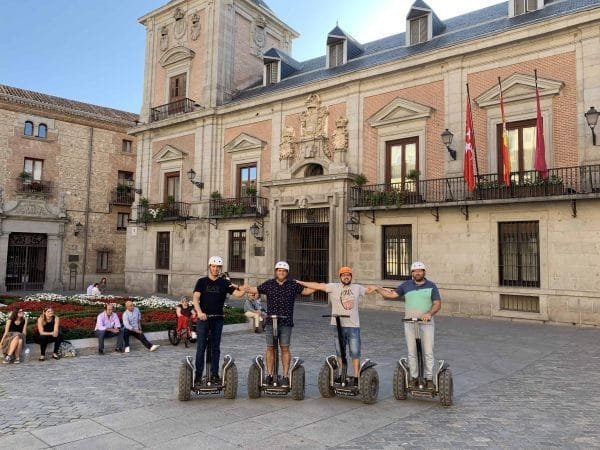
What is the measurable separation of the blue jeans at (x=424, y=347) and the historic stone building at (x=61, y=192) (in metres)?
26.2

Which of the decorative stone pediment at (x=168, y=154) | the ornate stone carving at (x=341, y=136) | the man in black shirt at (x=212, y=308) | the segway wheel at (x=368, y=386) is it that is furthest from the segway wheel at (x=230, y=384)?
the decorative stone pediment at (x=168, y=154)

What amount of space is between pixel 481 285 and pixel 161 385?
38.8ft

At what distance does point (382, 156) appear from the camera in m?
18.9

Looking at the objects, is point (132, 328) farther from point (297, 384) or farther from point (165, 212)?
point (165, 212)

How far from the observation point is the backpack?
9.30 meters

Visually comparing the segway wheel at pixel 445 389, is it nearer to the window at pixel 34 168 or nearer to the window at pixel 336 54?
the window at pixel 336 54

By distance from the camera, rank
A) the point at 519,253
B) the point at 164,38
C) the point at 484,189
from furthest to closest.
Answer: the point at 164,38 < the point at 484,189 < the point at 519,253

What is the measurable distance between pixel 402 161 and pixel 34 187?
845 inches

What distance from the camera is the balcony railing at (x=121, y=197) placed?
31219 mm

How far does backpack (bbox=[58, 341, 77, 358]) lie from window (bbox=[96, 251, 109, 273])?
22.5 metres

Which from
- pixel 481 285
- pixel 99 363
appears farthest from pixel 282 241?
pixel 99 363

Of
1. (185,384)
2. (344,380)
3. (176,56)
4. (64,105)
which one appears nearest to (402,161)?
(344,380)

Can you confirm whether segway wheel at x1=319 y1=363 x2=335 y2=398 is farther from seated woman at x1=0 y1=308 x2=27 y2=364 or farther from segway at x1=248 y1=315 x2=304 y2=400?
seated woman at x1=0 y1=308 x2=27 y2=364

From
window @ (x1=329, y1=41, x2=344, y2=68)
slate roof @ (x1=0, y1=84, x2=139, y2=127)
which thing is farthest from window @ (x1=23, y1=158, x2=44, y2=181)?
window @ (x1=329, y1=41, x2=344, y2=68)
